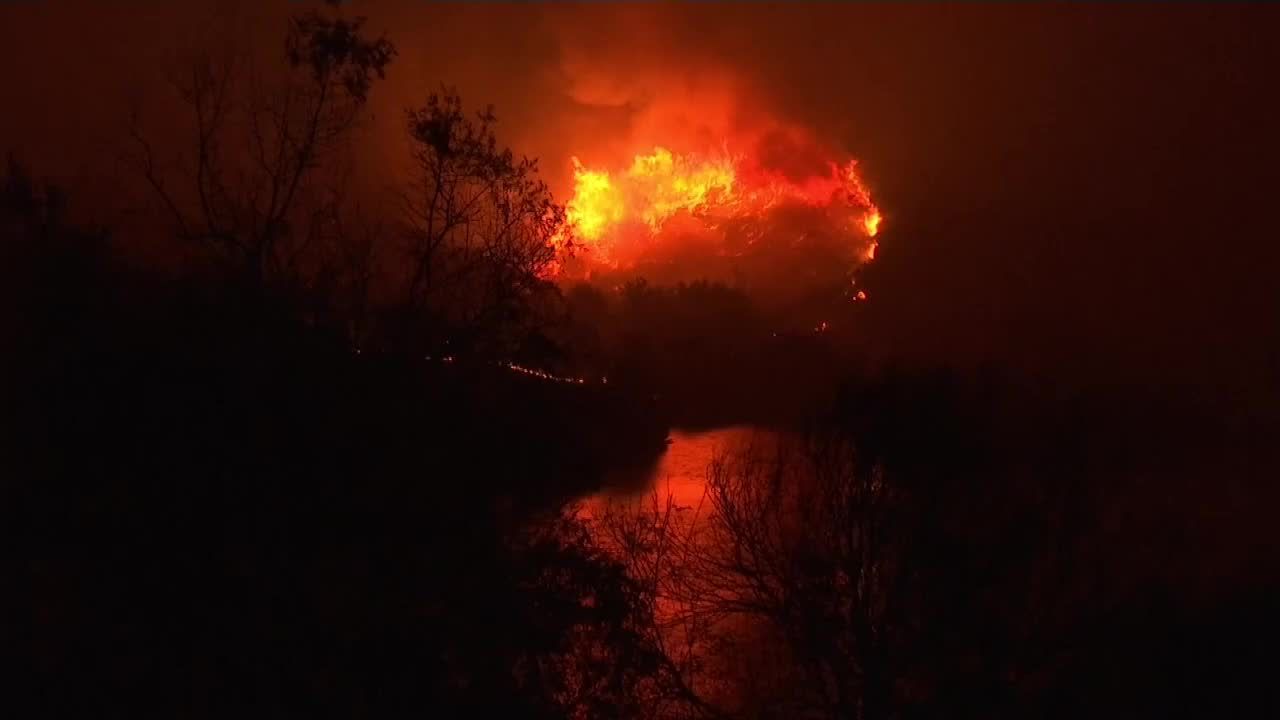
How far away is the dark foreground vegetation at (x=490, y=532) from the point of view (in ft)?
31.5

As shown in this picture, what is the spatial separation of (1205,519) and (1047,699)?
726 centimetres

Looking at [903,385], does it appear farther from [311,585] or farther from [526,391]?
[311,585]

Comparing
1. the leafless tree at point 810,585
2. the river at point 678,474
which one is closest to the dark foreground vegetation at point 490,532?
the leafless tree at point 810,585

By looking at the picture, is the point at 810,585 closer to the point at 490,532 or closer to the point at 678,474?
the point at 490,532

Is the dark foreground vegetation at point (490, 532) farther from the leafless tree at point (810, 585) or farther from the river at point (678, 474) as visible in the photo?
the river at point (678, 474)

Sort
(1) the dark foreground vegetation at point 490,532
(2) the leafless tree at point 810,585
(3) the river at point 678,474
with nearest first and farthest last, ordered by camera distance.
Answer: (1) the dark foreground vegetation at point 490,532, (2) the leafless tree at point 810,585, (3) the river at point 678,474

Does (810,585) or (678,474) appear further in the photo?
(678,474)

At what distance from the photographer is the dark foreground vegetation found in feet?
31.5

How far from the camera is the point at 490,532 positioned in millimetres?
13688

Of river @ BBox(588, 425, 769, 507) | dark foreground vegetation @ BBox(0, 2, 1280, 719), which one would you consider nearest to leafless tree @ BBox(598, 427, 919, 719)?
dark foreground vegetation @ BBox(0, 2, 1280, 719)

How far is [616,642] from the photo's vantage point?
15.3m

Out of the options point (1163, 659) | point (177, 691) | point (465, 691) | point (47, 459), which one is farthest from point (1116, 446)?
point (47, 459)

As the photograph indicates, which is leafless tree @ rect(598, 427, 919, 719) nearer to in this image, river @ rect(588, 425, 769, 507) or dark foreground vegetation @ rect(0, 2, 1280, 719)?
dark foreground vegetation @ rect(0, 2, 1280, 719)

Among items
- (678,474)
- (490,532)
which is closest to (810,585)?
(490,532)
